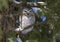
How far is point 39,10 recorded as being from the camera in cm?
140

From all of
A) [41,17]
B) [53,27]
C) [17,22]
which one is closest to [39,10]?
[41,17]

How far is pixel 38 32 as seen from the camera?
1369 millimetres

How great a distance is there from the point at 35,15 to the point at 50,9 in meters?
0.17

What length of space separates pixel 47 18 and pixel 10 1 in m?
0.30

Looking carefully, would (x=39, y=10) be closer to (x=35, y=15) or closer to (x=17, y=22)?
(x=35, y=15)

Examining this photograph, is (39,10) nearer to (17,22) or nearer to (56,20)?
(56,20)

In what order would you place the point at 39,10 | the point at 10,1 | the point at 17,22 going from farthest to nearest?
the point at 17,22
the point at 39,10
the point at 10,1

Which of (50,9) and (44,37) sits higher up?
(50,9)

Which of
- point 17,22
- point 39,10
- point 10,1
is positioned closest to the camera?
point 10,1

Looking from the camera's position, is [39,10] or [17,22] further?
[17,22]

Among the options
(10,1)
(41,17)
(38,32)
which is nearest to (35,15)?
(41,17)

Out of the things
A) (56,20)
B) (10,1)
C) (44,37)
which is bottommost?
(44,37)

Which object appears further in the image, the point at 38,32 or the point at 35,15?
the point at 35,15

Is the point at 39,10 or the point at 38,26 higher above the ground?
the point at 39,10
